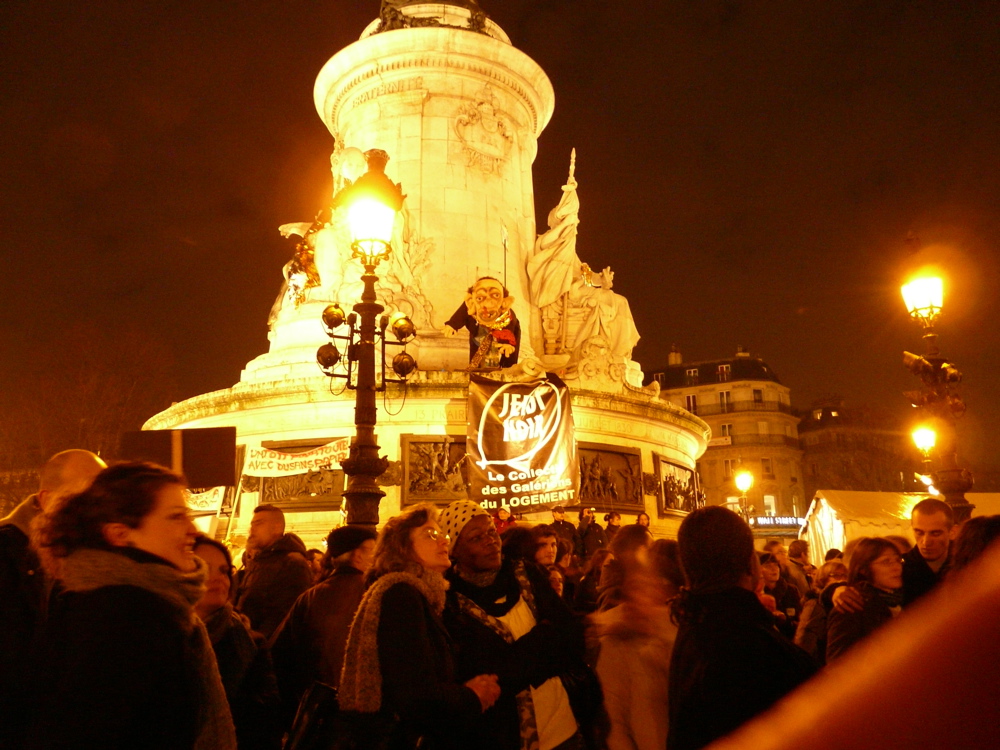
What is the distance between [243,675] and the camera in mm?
3926

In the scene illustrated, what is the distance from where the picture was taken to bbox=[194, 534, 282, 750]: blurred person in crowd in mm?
3883

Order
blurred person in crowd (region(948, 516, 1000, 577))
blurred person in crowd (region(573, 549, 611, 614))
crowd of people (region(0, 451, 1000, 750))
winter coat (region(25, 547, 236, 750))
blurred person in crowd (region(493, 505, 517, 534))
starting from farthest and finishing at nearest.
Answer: blurred person in crowd (region(493, 505, 517, 534)), blurred person in crowd (region(573, 549, 611, 614)), blurred person in crowd (region(948, 516, 1000, 577)), crowd of people (region(0, 451, 1000, 750)), winter coat (region(25, 547, 236, 750))

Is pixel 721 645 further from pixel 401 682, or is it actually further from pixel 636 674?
pixel 401 682

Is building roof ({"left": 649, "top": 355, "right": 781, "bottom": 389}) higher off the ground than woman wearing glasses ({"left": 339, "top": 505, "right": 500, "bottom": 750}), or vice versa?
building roof ({"left": 649, "top": 355, "right": 781, "bottom": 389})

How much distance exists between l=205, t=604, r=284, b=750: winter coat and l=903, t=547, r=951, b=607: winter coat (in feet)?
10.9

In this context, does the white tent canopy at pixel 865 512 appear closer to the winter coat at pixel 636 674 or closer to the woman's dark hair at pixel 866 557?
the woman's dark hair at pixel 866 557

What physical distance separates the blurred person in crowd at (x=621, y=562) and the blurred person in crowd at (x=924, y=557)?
1.11m

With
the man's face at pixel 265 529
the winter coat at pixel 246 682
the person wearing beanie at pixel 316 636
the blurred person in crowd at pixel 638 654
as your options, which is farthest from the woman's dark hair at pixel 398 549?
the man's face at pixel 265 529

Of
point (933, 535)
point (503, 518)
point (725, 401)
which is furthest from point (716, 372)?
point (933, 535)

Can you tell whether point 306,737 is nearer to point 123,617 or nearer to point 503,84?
point 123,617

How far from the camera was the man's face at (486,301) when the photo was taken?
17.7 metres

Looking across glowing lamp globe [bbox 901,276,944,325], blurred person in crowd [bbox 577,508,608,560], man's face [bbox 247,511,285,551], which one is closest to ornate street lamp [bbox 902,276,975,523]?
glowing lamp globe [bbox 901,276,944,325]

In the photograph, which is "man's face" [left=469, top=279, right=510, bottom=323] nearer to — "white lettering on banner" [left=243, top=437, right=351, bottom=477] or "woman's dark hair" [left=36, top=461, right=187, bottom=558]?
"white lettering on banner" [left=243, top=437, right=351, bottom=477]

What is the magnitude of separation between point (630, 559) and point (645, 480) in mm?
13848
